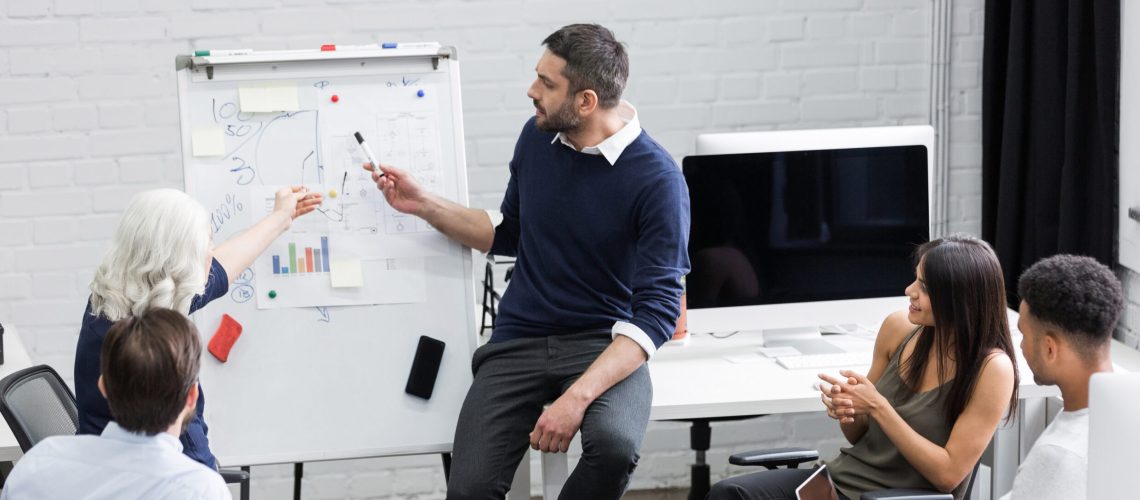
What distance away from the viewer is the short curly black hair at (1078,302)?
185 centimetres

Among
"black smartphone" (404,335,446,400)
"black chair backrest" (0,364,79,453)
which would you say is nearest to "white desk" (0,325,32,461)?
"black chair backrest" (0,364,79,453)

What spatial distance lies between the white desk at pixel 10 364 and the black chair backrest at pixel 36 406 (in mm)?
176

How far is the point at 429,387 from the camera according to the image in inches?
101

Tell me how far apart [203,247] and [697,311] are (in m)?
1.13

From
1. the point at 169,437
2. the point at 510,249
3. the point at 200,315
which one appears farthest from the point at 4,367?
the point at 169,437

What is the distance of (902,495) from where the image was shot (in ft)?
6.60

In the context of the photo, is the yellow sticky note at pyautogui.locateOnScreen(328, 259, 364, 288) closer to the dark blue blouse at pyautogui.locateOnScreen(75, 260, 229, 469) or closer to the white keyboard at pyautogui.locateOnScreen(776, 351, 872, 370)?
the dark blue blouse at pyautogui.locateOnScreen(75, 260, 229, 469)

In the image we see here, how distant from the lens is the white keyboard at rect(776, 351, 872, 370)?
8.71ft

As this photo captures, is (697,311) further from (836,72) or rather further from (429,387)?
(836,72)

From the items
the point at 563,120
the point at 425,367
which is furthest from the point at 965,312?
the point at 425,367

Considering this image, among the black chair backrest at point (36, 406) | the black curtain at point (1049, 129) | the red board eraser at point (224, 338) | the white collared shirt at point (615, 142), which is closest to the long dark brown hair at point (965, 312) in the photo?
the white collared shirt at point (615, 142)

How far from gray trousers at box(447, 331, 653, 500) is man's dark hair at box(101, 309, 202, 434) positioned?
2.63 feet

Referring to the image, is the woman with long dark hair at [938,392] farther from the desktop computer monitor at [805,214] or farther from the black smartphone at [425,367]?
the black smartphone at [425,367]

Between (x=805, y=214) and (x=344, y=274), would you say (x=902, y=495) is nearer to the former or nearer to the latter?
(x=805, y=214)
